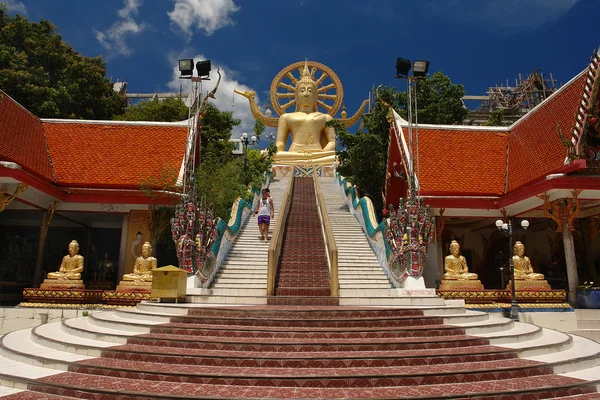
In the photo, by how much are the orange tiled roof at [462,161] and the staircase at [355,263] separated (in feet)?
8.17

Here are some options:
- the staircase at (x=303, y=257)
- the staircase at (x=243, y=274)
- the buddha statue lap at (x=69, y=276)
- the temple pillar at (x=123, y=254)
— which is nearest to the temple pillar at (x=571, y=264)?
the staircase at (x=303, y=257)

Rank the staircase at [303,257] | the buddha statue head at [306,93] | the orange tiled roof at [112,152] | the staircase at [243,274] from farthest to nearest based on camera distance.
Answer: the buddha statue head at [306,93] → the orange tiled roof at [112,152] → the staircase at [303,257] → the staircase at [243,274]

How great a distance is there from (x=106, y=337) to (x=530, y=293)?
9086mm

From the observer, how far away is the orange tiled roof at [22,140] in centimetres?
1178

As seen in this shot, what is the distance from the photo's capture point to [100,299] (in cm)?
1082

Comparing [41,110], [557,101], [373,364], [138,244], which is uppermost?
[41,110]

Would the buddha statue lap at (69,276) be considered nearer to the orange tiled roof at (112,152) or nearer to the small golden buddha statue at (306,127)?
the orange tiled roof at (112,152)

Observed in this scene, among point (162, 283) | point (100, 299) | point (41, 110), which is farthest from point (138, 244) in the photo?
point (41, 110)

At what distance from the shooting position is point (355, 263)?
440 inches

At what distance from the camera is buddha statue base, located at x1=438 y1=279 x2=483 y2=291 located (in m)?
10.7

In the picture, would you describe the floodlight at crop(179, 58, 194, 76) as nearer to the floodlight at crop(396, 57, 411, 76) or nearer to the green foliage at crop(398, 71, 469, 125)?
the floodlight at crop(396, 57, 411, 76)

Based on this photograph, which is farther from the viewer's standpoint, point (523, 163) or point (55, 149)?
point (55, 149)

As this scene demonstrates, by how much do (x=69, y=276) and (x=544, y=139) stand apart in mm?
13014

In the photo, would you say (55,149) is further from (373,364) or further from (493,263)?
(493,263)
